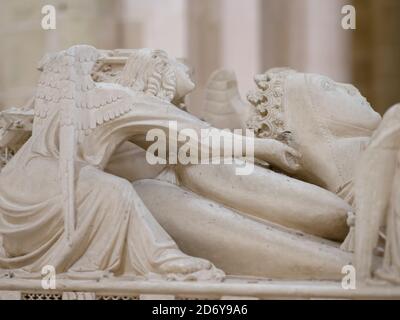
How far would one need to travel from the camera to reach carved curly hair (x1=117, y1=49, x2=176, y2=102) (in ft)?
16.1

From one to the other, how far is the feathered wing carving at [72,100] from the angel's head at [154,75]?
0.17 m

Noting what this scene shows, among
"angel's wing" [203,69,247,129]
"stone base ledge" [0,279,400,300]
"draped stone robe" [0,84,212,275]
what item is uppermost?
"angel's wing" [203,69,247,129]

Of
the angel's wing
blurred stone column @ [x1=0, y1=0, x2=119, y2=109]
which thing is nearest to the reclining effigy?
the angel's wing

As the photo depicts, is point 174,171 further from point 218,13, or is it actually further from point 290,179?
point 218,13

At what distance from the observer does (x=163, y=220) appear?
469 centimetres

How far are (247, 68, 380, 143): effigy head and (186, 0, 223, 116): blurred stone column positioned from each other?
79.7 inches

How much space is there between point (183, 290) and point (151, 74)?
1.08m

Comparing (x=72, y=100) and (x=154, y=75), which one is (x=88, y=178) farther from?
(x=154, y=75)

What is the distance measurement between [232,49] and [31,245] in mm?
2745

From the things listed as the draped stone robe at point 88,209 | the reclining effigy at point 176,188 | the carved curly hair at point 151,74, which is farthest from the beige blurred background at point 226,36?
the draped stone robe at point 88,209

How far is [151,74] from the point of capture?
494cm

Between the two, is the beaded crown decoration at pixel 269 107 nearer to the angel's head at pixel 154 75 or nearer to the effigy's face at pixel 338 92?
the effigy's face at pixel 338 92

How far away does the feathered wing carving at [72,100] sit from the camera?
4.68 metres

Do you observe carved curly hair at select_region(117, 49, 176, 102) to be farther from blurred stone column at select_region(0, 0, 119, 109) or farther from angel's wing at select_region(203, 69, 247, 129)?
blurred stone column at select_region(0, 0, 119, 109)
